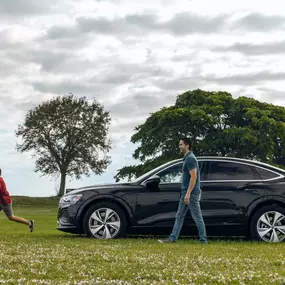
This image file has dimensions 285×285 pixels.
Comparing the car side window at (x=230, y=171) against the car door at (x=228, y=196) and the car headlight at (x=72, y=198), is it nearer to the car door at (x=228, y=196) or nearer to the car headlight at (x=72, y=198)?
the car door at (x=228, y=196)

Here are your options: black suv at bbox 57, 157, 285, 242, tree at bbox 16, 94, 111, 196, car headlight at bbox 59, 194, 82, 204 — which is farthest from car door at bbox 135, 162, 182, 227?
tree at bbox 16, 94, 111, 196

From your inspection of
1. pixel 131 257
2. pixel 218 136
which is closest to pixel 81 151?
pixel 218 136

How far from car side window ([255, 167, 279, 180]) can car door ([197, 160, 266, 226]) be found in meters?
0.10

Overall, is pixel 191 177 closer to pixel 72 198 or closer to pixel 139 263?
pixel 72 198

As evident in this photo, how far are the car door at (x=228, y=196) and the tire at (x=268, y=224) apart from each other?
10.8 inches

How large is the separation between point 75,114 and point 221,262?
50826 millimetres

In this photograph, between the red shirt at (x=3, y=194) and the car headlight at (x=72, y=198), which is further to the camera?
the red shirt at (x=3, y=194)

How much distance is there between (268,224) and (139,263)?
4.97 metres

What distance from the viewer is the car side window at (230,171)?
1285cm

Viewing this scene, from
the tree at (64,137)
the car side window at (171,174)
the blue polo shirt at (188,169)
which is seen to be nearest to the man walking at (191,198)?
the blue polo shirt at (188,169)

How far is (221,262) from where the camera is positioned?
854 centimetres

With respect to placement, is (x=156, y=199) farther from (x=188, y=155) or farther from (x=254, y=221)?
Result: (x=254, y=221)

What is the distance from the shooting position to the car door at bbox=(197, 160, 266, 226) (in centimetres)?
1248

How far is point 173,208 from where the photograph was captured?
40.9ft
